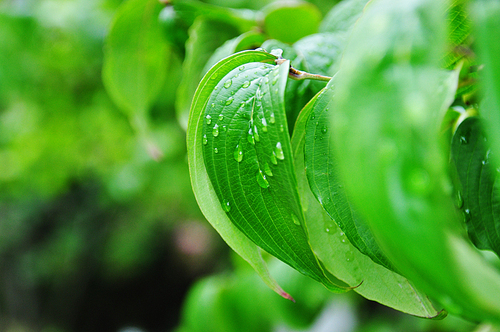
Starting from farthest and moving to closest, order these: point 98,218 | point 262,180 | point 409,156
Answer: point 98,218 → point 262,180 → point 409,156

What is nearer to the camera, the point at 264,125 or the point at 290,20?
the point at 264,125

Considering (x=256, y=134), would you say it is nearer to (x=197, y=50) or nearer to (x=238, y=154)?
(x=238, y=154)

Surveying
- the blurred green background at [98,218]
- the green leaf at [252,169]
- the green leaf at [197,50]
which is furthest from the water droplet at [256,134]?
the blurred green background at [98,218]

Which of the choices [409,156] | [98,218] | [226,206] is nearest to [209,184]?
[226,206]

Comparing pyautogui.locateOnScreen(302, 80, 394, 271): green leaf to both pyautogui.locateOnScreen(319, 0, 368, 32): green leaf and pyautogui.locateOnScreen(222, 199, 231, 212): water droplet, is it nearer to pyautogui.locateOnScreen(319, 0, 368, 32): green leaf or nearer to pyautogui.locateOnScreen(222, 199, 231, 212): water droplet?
pyautogui.locateOnScreen(222, 199, 231, 212): water droplet

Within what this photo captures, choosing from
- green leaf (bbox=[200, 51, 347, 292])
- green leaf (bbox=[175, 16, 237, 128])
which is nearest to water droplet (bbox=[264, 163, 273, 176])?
green leaf (bbox=[200, 51, 347, 292])

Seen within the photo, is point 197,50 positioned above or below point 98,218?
above

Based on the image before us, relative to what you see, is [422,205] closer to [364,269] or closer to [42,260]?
[364,269]

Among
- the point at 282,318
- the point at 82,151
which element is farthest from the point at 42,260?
the point at 282,318

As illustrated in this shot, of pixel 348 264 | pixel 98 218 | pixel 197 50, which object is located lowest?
pixel 98 218
